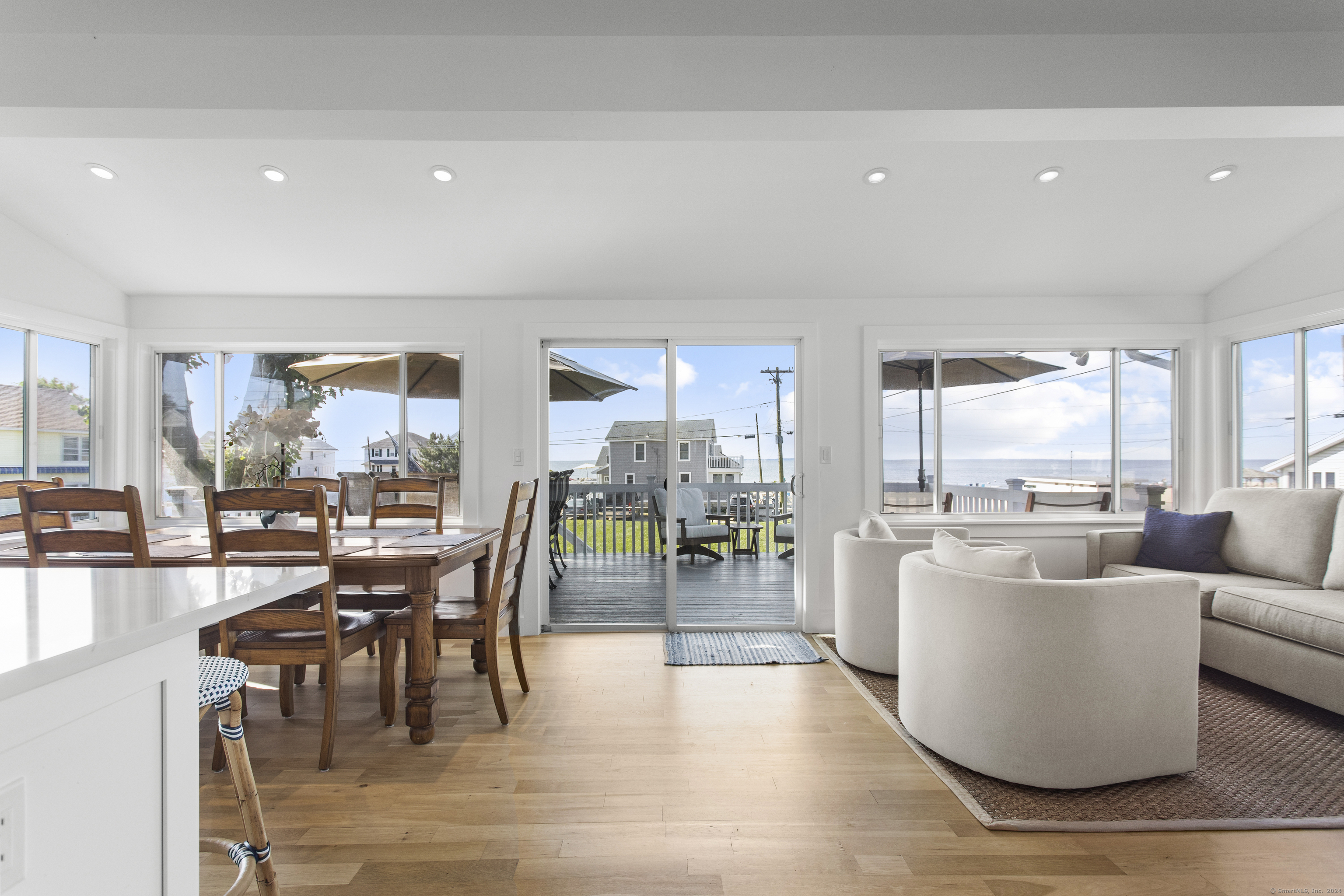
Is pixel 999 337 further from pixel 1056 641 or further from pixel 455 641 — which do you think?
pixel 455 641

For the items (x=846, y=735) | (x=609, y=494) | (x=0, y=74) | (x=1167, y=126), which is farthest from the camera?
(x=609, y=494)

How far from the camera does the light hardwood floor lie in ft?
5.56

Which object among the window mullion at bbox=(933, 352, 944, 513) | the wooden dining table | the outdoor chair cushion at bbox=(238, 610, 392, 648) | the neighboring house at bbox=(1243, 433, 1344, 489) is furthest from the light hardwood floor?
the neighboring house at bbox=(1243, 433, 1344, 489)

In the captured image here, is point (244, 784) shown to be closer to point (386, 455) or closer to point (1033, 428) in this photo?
point (386, 455)

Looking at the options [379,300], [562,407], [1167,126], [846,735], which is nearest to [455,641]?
[562,407]

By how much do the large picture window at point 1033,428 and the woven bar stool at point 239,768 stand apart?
3.75m

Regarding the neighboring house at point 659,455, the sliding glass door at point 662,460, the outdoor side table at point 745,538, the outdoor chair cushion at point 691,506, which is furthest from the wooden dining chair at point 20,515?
the outdoor side table at point 745,538

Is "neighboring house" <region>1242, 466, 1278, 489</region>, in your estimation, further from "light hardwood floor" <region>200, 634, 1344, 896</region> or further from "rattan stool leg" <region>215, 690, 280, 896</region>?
"rattan stool leg" <region>215, 690, 280, 896</region>

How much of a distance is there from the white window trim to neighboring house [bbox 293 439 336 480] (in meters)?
3.40

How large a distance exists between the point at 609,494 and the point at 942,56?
2984 mm

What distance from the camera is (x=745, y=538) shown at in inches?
175

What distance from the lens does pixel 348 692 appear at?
3102 millimetres

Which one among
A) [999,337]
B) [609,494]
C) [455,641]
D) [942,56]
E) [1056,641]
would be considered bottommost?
[455,641]

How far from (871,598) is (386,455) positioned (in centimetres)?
309
